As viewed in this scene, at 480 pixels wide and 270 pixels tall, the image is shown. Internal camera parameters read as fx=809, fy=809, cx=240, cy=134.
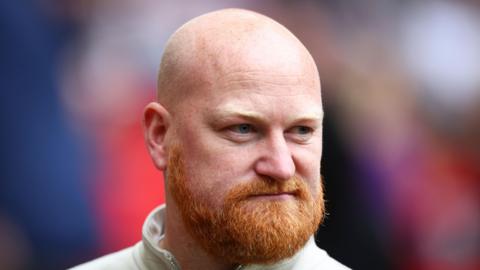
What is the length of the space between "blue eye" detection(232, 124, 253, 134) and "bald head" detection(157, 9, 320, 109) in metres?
0.18

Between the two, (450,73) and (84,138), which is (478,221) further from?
(84,138)

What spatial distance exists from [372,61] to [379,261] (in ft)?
5.00

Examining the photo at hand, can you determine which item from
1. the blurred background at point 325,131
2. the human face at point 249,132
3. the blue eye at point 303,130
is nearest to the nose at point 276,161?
the human face at point 249,132

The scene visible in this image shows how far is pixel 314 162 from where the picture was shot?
117 inches

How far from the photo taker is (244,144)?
2.89 metres

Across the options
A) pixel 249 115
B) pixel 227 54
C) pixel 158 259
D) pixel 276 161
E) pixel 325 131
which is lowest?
pixel 325 131

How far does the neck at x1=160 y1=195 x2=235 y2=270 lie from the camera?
3.10m

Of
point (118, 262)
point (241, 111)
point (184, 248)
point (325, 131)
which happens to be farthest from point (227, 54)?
point (325, 131)

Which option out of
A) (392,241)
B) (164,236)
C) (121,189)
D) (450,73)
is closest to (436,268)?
(392,241)

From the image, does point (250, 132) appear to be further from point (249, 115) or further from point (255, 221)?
point (255, 221)

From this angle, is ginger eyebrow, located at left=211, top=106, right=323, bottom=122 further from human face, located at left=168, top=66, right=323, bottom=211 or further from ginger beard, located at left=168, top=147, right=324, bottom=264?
ginger beard, located at left=168, top=147, right=324, bottom=264

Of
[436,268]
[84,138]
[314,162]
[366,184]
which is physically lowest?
[436,268]

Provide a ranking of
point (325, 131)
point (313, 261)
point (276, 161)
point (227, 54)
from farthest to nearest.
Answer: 1. point (325, 131)
2. point (313, 261)
3. point (227, 54)
4. point (276, 161)

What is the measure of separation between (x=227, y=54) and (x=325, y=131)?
2391 mm
